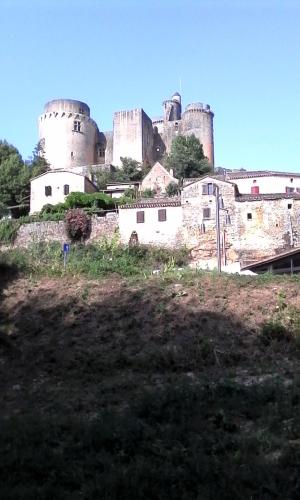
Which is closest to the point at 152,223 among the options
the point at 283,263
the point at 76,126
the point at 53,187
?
the point at 53,187

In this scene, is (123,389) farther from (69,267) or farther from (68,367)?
(69,267)

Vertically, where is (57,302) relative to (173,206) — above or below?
below

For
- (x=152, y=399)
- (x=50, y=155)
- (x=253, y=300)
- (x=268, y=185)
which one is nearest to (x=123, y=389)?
(x=152, y=399)

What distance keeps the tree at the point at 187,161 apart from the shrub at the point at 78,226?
58.4 ft

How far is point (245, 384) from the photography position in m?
10.3

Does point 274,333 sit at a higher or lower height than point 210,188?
lower

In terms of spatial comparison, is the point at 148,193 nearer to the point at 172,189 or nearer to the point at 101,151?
the point at 172,189

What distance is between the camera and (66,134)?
7169cm

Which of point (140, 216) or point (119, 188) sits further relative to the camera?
point (119, 188)

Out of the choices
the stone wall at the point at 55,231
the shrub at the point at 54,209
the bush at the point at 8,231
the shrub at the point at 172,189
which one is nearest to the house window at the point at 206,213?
the stone wall at the point at 55,231

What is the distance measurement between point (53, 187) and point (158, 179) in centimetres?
1065

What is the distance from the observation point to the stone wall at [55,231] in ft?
141

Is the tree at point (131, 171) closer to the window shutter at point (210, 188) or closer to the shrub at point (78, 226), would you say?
the shrub at point (78, 226)

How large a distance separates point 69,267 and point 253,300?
300 inches
